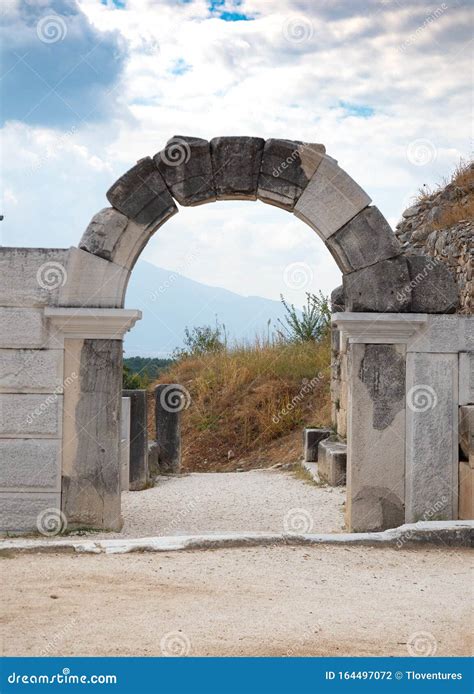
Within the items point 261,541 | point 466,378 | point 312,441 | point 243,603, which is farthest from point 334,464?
point 243,603

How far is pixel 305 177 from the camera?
7.18 metres

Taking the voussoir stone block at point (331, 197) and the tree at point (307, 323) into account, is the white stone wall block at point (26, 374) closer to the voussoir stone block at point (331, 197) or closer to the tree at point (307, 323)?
the voussoir stone block at point (331, 197)

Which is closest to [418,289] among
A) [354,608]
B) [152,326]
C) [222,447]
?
[354,608]

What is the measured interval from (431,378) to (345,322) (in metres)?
0.87

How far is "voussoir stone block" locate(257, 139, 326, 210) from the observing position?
23.3 feet

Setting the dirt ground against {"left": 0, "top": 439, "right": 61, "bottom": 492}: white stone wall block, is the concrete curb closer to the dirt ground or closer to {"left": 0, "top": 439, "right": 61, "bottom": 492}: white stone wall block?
the dirt ground

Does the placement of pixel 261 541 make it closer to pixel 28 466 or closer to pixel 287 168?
pixel 28 466
